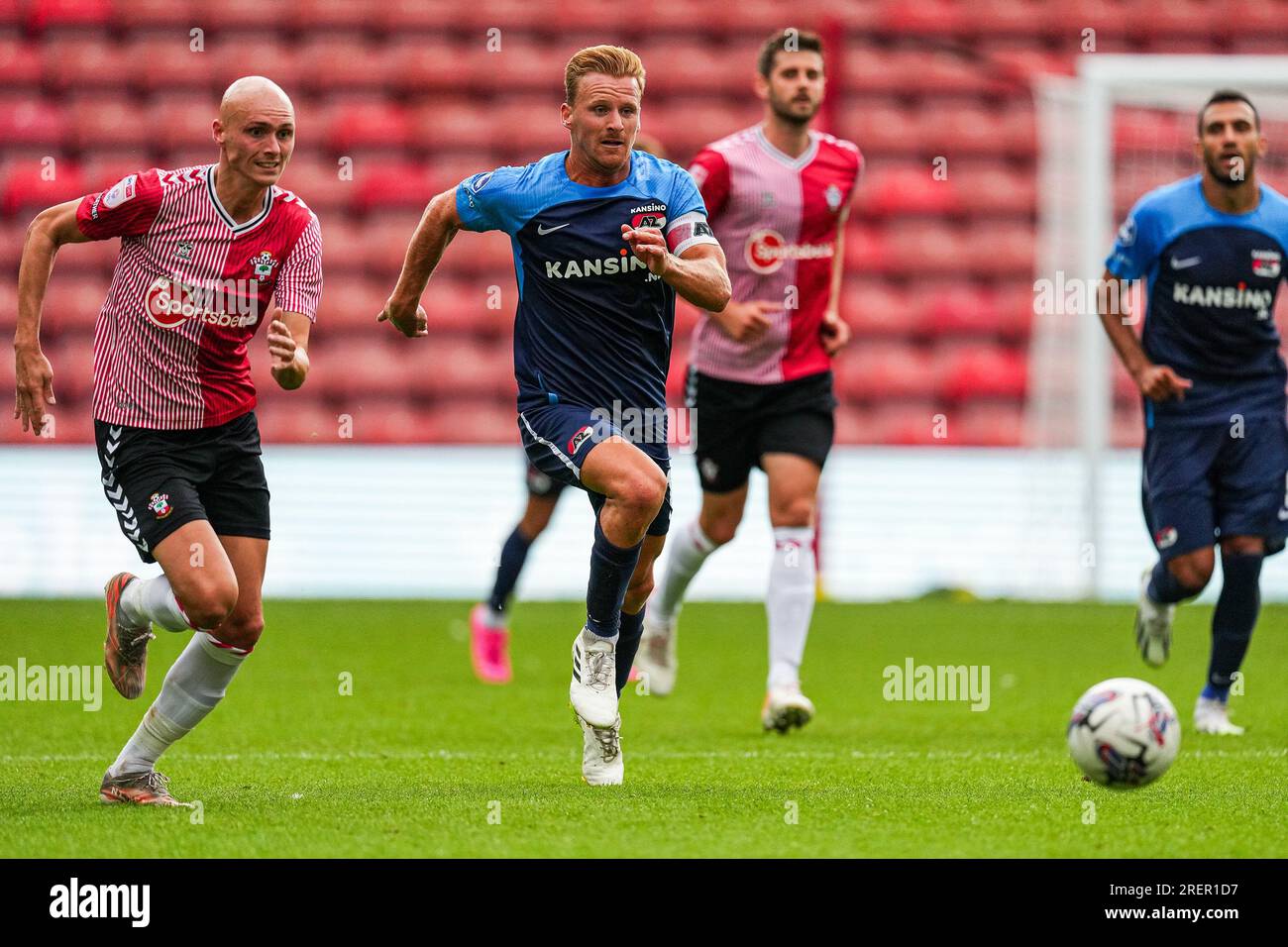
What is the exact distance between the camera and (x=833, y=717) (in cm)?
714

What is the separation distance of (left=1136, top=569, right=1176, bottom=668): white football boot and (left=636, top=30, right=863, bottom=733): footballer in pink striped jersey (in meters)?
1.34

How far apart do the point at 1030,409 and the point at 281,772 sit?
326 inches

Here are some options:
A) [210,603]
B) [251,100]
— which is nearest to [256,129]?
[251,100]

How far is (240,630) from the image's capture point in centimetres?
500

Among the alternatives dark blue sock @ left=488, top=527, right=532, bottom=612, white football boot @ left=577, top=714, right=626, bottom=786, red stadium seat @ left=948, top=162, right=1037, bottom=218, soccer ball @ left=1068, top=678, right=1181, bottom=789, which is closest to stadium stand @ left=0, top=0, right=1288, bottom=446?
red stadium seat @ left=948, top=162, right=1037, bottom=218

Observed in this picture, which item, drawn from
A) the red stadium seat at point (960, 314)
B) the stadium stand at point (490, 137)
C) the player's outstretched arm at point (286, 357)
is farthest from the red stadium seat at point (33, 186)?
the player's outstretched arm at point (286, 357)

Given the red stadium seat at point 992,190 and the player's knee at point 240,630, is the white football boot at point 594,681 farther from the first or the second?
the red stadium seat at point 992,190

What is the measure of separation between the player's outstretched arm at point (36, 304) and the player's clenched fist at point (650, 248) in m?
1.48

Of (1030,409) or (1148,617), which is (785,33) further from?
(1030,409)

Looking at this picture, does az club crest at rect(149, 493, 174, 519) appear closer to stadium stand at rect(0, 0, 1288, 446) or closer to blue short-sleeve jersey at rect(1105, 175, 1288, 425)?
blue short-sleeve jersey at rect(1105, 175, 1288, 425)

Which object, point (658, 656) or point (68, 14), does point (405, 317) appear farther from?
point (68, 14)

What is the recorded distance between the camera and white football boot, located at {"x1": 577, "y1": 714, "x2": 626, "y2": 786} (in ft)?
16.6

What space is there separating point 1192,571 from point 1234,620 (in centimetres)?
24

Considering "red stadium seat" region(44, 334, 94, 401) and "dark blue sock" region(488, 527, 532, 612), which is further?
"red stadium seat" region(44, 334, 94, 401)
